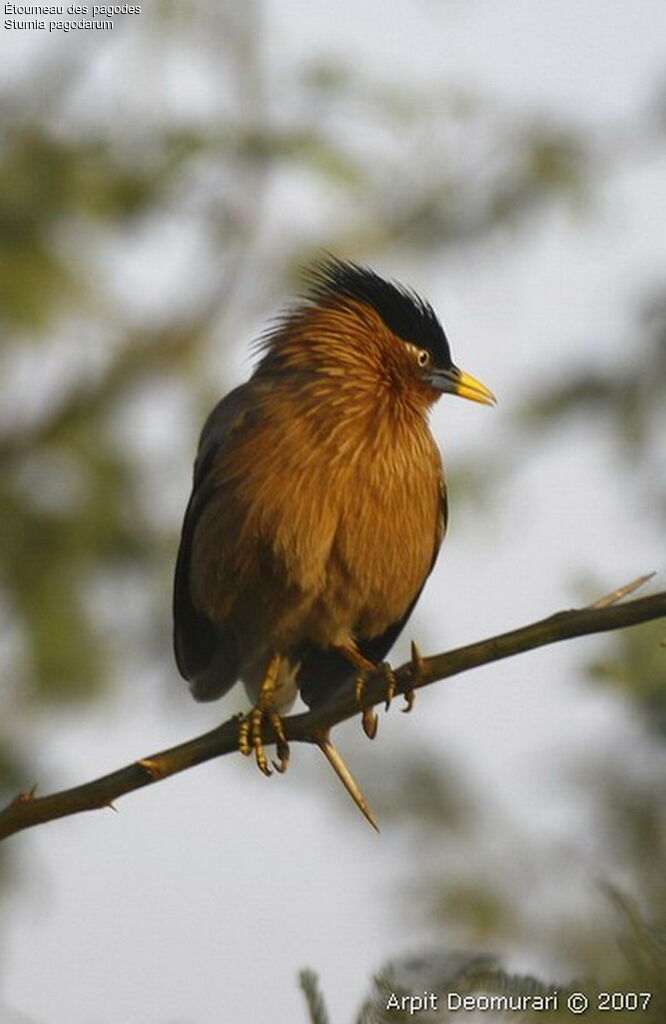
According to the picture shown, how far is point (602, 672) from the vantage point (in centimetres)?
379

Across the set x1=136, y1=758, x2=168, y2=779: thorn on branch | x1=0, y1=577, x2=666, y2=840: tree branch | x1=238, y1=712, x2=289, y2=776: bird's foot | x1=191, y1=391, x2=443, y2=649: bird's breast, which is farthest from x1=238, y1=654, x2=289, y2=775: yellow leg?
x1=136, y1=758, x2=168, y2=779: thorn on branch

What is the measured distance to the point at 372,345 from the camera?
565cm

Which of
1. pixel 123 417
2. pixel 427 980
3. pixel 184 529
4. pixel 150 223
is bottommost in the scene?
pixel 427 980

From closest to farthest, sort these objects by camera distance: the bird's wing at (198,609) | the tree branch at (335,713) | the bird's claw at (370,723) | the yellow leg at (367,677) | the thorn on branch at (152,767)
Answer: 1. the tree branch at (335,713)
2. the thorn on branch at (152,767)
3. the yellow leg at (367,677)
4. the bird's claw at (370,723)
5. the bird's wing at (198,609)

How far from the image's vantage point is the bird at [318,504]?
16.1 feet

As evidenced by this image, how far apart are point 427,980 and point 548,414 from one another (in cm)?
530

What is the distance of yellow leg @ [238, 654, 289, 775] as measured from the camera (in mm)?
4504

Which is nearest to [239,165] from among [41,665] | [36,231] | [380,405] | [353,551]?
[36,231]

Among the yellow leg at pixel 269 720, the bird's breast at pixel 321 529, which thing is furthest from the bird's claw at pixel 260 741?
the bird's breast at pixel 321 529

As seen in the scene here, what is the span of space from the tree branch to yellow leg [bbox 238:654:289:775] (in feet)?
1.61

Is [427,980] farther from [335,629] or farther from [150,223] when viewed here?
[150,223]

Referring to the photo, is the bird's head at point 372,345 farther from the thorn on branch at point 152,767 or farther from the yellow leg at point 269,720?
the thorn on branch at point 152,767

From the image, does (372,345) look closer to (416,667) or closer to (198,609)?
(198,609)

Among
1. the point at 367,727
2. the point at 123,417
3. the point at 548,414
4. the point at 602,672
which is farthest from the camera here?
the point at 123,417
